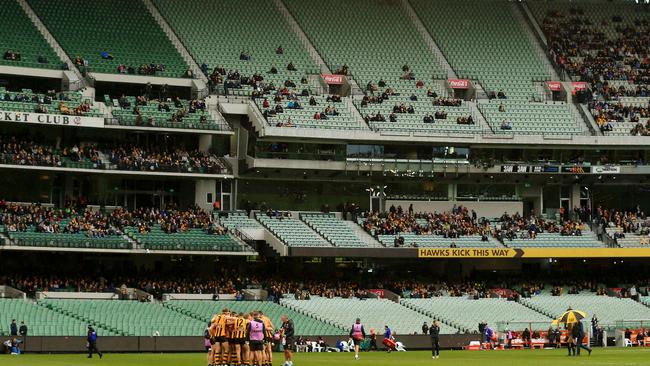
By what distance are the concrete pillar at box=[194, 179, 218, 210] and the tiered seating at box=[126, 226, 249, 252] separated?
4495mm

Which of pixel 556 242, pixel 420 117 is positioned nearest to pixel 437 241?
pixel 556 242

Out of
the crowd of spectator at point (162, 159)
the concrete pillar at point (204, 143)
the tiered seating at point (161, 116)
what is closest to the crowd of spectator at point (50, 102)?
the tiered seating at point (161, 116)

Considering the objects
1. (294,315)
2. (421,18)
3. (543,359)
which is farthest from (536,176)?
(543,359)

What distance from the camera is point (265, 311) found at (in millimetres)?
70500

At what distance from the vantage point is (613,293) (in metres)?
83.7

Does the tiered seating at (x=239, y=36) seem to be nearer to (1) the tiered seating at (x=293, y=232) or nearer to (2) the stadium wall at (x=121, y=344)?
(1) the tiered seating at (x=293, y=232)

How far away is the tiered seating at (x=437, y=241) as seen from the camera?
264ft

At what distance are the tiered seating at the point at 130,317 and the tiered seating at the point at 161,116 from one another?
41.3ft

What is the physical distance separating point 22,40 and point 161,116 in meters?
9.46

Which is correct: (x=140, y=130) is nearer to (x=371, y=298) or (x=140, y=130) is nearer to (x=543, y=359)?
(x=371, y=298)

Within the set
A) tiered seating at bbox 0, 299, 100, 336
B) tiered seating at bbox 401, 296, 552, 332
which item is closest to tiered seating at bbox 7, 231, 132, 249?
tiered seating at bbox 0, 299, 100, 336

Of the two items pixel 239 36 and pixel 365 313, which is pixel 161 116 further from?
pixel 365 313

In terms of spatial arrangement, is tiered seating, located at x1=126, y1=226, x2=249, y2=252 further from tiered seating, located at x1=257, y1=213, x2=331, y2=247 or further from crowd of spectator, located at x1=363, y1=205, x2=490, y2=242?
crowd of spectator, located at x1=363, y1=205, x2=490, y2=242

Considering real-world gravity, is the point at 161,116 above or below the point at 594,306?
above
